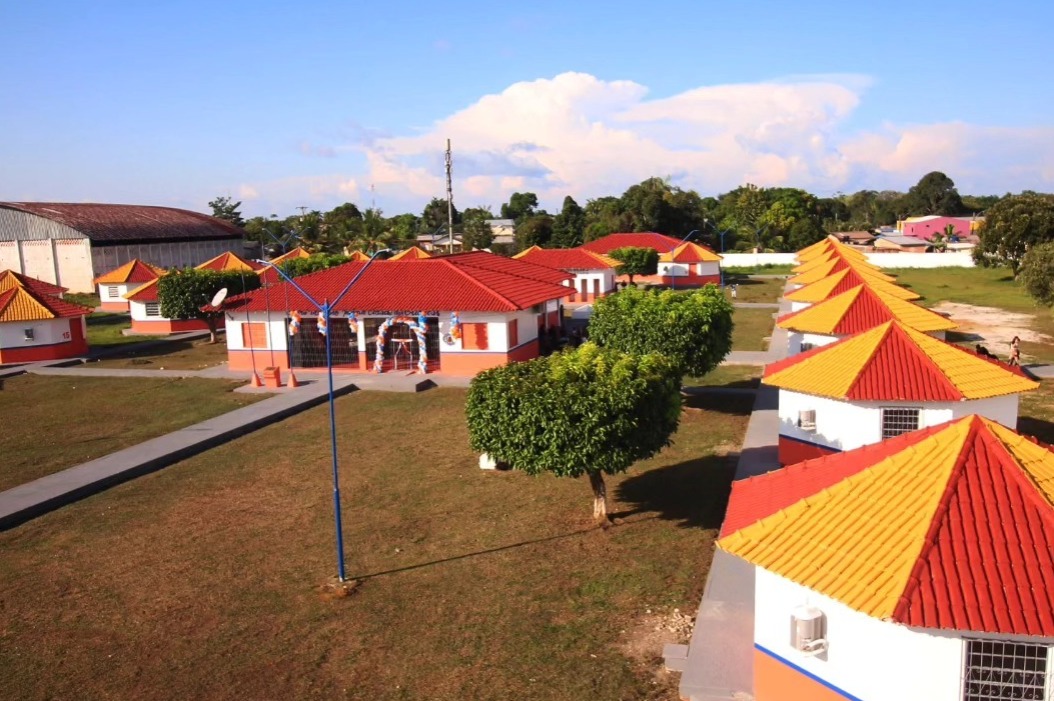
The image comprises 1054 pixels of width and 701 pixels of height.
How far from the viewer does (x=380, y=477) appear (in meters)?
20.0

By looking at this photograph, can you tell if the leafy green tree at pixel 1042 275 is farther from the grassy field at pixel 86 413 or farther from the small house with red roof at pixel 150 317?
the small house with red roof at pixel 150 317

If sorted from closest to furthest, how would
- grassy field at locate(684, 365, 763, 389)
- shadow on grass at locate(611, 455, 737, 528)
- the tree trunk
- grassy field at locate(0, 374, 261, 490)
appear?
the tree trunk < shadow on grass at locate(611, 455, 737, 528) < grassy field at locate(0, 374, 261, 490) < grassy field at locate(684, 365, 763, 389)

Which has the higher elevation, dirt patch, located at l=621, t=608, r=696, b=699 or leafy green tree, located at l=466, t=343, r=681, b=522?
leafy green tree, located at l=466, t=343, r=681, b=522

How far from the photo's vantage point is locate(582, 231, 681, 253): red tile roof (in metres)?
72.0

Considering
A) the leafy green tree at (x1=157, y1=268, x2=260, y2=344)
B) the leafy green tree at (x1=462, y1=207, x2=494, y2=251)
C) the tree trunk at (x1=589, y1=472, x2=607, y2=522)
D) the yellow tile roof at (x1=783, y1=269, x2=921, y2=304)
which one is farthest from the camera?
the leafy green tree at (x1=462, y1=207, x2=494, y2=251)

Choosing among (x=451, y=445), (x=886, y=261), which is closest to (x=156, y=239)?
(x=451, y=445)

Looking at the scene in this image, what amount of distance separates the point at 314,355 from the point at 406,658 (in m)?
24.5

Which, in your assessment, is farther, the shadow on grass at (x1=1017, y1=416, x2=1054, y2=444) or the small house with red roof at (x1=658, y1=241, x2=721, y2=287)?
the small house with red roof at (x1=658, y1=241, x2=721, y2=287)

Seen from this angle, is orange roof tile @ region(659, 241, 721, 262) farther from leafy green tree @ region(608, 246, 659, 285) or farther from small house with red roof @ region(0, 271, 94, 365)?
small house with red roof @ region(0, 271, 94, 365)

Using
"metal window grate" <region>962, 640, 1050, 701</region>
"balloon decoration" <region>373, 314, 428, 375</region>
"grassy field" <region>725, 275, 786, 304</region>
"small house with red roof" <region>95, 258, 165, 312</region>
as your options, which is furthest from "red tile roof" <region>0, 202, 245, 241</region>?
"metal window grate" <region>962, 640, 1050, 701</region>

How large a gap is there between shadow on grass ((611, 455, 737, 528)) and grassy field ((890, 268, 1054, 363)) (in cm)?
1986

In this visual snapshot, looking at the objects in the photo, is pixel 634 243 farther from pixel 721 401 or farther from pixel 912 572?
pixel 912 572

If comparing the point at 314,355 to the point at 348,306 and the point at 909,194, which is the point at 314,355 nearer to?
the point at 348,306

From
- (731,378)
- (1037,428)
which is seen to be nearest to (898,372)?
(1037,428)
